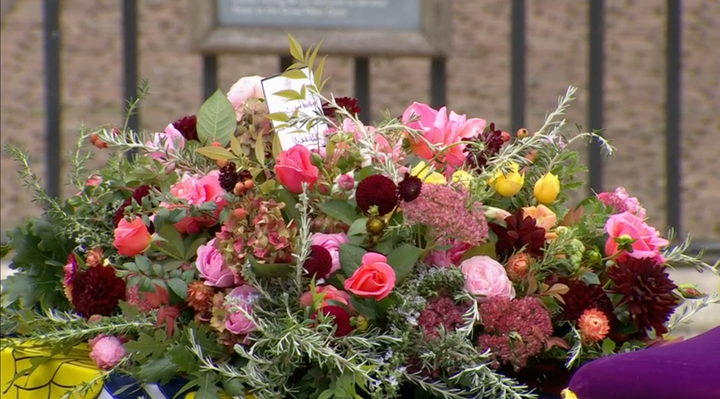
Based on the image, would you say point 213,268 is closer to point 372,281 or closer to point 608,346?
point 372,281

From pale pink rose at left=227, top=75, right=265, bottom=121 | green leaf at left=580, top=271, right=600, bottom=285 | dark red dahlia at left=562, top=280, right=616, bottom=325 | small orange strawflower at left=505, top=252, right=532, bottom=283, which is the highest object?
pale pink rose at left=227, top=75, right=265, bottom=121

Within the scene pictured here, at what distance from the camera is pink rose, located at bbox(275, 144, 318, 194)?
3.56ft

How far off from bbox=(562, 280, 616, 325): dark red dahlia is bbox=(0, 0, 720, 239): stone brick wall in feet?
10.6

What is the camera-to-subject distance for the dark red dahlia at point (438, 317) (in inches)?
40.8

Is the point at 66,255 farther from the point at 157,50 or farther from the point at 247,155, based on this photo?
the point at 157,50

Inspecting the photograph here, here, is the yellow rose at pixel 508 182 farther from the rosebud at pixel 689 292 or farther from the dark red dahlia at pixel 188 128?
the dark red dahlia at pixel 188 128

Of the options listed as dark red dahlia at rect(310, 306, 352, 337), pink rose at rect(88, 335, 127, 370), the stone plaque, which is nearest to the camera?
→ dark red dahlia at rect(310, 306, 352, 337)

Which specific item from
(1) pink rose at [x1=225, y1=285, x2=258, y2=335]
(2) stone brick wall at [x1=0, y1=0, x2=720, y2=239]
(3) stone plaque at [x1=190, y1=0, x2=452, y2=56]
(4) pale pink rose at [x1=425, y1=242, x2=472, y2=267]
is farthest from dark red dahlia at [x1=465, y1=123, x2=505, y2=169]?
(2) stone brick wall at [x1=0, y1=0, x2=720, y2=239]

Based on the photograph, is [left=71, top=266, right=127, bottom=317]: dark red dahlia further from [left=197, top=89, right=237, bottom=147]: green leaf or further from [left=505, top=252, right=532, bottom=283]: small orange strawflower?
[left=505, top=252, right=532, bottom=283]: small orange strawflower

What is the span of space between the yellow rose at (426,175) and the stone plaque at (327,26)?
149 cm

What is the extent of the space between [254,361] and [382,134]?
1.06 ft

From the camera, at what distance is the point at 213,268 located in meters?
1.08

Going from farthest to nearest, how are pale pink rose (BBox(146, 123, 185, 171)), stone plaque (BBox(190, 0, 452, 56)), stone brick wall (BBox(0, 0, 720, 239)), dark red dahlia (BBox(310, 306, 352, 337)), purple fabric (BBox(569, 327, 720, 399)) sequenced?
1. stone brick wall (BBox(0, 0, 720, 239))
2. stone plaque (BBox(190, 0, 452, 56))
3. pale pink rose (BBox(146, 123, 185, 171))
4. dark red dahlia (BBox(310, 306, 352, 337))
5. purple fabric (BBox(569, 327, 720, 399))

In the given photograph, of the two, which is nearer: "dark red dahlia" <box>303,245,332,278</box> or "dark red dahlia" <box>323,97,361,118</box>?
"dark red dahlia" <box>303,245,332,278</box>
